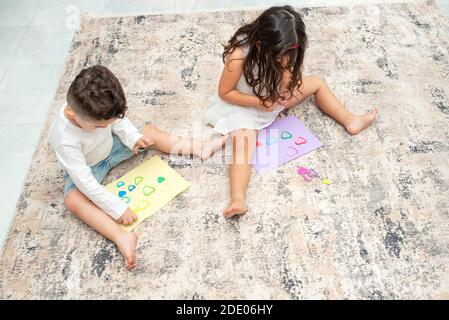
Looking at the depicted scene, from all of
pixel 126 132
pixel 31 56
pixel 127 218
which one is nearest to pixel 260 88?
pixel 126 132

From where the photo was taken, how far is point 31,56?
5.25ft

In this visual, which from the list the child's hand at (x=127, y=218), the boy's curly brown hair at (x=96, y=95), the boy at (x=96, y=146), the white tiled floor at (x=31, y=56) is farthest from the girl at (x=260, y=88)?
the white tiled floor at (x=31, y=56)

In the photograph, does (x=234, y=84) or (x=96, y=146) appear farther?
(x=234, y=84)

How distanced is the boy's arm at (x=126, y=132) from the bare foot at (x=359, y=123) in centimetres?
58

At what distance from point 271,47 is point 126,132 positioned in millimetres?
424

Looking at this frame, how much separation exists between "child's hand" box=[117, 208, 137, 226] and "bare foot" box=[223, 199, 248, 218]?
22cm

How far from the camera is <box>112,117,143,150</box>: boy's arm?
1.13 metres

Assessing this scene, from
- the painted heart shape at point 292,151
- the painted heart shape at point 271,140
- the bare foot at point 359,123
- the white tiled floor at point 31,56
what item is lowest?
the white tiled floor at point 31,56

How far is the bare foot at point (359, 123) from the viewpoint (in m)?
1.24

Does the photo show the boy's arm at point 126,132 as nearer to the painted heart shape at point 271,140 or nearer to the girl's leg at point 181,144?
the girl's leg at point 181,144

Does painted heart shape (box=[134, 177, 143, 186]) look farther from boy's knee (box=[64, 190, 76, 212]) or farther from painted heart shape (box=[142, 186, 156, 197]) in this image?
boy's knee (box=[64, 190, 76, 212])

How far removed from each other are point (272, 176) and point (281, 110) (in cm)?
21

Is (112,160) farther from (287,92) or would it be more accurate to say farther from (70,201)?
(287,92)
